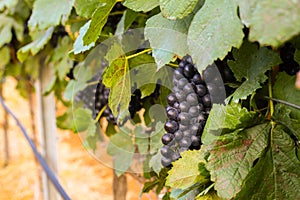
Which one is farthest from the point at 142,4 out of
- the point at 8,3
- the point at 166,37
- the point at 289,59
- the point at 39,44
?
the point at 8,3

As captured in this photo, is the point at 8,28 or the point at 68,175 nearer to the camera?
the point at 8,28

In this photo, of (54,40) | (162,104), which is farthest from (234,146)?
(54,40)

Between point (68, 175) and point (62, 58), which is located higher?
point (62, 58)

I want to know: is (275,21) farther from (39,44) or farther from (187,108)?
(39,44)

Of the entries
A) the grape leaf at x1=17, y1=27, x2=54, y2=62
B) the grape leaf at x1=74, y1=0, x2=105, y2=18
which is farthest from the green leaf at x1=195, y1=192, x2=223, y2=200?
the grape leaf at x1=17, y1=27, x2=54, y2=62

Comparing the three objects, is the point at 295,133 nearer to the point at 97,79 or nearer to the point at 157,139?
the point at 157,139

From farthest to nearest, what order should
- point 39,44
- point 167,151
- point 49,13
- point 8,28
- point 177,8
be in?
point 8,28
point 39,44
point 49,13
point 167,151
point 177,8

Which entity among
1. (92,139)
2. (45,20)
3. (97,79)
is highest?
(45,20)

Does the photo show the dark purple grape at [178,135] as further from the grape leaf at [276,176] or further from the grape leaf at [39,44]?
the grape leaf at [39,44]
